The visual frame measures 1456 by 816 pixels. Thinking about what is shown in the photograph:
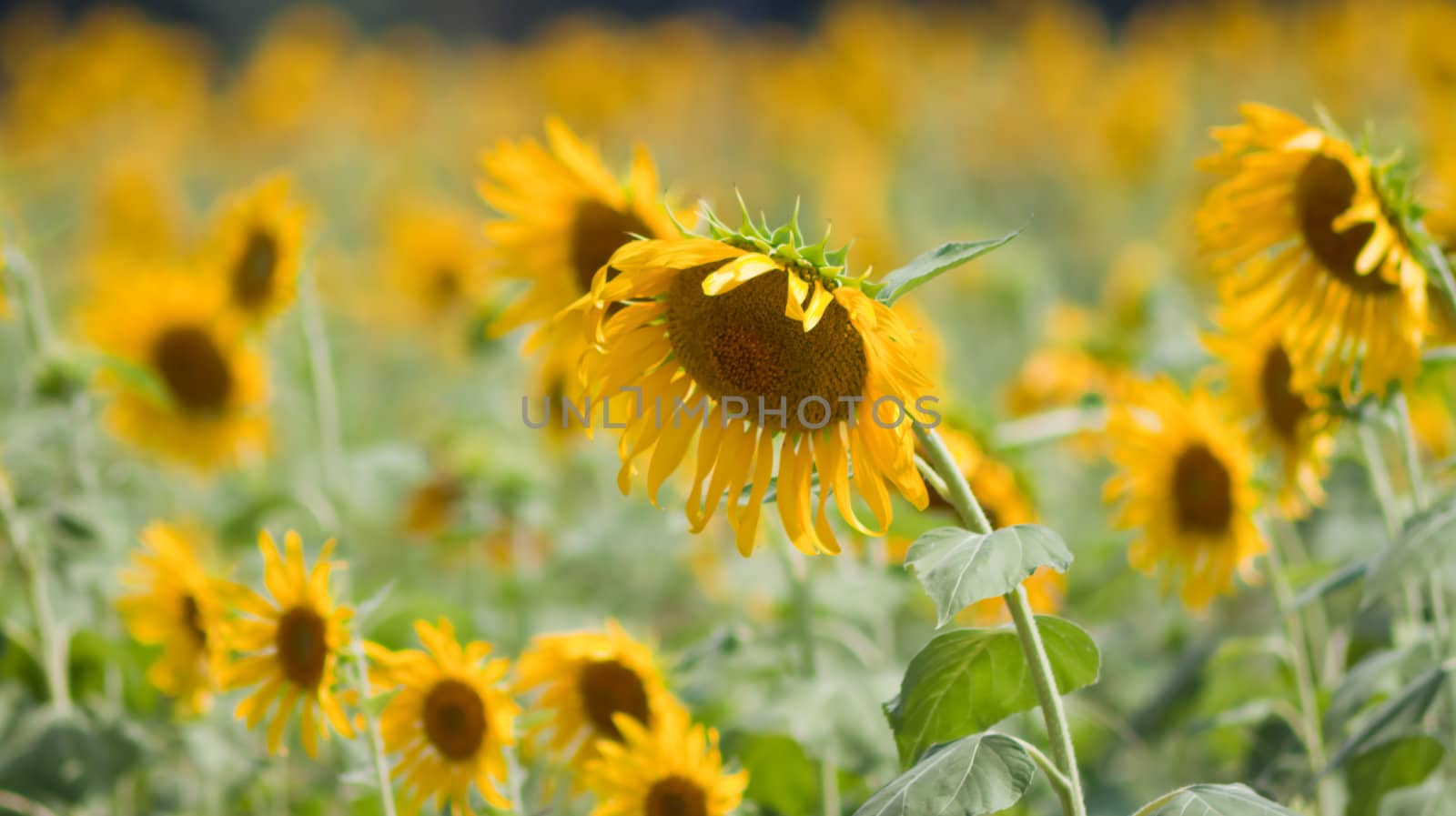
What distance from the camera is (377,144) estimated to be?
7535 millimetres

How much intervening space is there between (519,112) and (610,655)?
5989mm

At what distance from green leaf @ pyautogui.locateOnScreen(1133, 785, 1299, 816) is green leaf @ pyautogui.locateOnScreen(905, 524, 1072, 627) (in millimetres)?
237

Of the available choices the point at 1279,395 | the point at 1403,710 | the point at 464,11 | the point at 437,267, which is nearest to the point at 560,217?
the point at 1279,395

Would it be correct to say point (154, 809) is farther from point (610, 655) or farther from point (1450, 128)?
point (1450, 128)

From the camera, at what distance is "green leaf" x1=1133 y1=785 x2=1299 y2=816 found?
3.30 ft

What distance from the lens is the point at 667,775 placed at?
129 cm

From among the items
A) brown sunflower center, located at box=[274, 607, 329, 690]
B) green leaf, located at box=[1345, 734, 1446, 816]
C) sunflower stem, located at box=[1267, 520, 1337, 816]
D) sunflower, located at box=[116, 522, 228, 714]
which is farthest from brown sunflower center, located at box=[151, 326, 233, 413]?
green leaf, located at box=[1345, 734, 1446, 816]

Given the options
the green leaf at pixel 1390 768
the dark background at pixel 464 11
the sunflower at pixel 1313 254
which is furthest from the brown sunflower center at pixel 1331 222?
the dark background at pixel 464 11

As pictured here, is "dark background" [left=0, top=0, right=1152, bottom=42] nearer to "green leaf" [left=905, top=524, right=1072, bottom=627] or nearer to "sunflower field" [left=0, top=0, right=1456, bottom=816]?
"sunflower field" [left=0, top=0, right=1456, bottom=816]

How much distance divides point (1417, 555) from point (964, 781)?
0.46m

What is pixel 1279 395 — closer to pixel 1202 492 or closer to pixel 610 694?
pixel 1202 492

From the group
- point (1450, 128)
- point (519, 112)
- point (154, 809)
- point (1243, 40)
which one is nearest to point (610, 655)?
point (154, 809)

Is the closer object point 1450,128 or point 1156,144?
point 1450,128

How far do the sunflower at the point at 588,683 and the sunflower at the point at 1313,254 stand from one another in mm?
800
